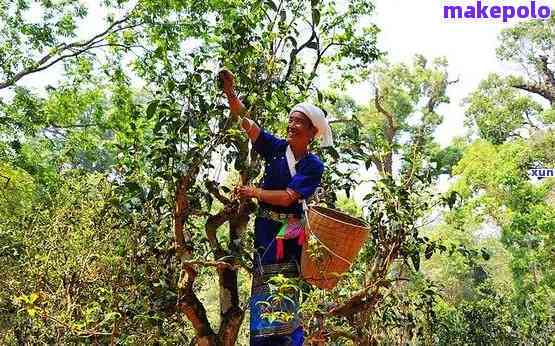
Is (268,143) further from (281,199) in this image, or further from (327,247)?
(327,247)

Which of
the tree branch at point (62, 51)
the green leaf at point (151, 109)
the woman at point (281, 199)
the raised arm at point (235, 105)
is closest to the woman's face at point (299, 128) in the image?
the woman at point (281, 199)

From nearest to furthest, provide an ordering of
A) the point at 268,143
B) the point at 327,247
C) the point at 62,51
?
the point at 327,247 < the point at 268,143 < the point at 62,51

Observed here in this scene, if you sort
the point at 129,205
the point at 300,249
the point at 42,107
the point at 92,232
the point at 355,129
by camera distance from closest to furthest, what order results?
1. the point at 300,249
2. the point at 129,205
3. the point at 355,129
4. the point at 92,232
5. the point at 42,107

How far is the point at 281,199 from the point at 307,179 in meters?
0.12

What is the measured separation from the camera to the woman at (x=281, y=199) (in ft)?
6.71

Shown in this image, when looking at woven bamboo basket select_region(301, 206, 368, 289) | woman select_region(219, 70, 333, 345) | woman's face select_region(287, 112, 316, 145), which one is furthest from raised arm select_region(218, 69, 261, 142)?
woven bamboo basket select_region(301, 206, 368, 289)

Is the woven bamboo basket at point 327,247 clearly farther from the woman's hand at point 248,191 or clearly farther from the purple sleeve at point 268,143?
the purple sleeve at point 268,143

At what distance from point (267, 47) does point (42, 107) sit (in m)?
4.40

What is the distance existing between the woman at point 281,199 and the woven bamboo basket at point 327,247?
10 cm

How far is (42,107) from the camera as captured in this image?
6.34 metres

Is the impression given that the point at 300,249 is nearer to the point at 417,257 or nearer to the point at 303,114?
the point at 303,114

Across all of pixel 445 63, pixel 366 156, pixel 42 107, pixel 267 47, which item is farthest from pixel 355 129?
pixel 445 63

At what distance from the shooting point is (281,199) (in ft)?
6.58

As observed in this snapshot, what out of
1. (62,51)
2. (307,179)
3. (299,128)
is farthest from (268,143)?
(62,51)
